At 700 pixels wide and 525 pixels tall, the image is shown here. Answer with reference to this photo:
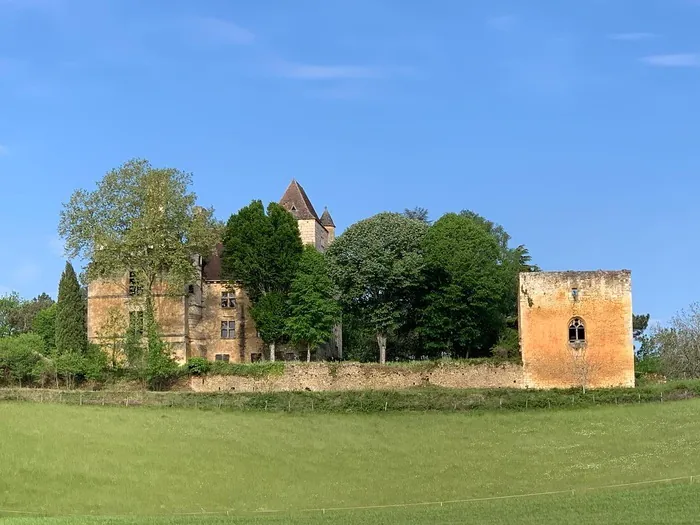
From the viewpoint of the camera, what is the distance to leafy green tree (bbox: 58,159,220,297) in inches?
2023

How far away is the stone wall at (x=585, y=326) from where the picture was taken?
47.1 metres

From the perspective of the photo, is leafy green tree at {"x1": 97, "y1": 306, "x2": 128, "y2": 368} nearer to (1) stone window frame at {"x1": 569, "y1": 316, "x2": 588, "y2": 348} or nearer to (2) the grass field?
(2) the grass field

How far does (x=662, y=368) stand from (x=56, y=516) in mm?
40899

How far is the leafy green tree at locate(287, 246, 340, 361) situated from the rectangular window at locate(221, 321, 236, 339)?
17.6 feet

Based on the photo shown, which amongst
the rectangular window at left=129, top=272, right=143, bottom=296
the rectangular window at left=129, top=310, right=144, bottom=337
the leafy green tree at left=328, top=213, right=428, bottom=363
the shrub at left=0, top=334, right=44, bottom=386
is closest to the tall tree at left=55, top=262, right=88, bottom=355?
the shrub at left=0, top=334, right=44, bottom=386

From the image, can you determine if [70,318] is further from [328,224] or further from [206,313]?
[328,224]

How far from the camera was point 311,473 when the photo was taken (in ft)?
103

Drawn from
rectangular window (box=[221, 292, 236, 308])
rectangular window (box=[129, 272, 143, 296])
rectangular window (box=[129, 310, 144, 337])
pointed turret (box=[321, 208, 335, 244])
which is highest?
pointed turret (box=[321, 208, 335, 244])

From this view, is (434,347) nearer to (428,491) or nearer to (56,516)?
(428,491)

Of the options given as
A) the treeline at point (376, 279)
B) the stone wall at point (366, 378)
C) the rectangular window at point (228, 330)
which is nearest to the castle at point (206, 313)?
the rectangular window at point (228, 330)

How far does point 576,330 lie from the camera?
47.5m

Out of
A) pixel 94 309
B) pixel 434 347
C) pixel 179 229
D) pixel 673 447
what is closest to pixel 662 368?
pixel 434 347

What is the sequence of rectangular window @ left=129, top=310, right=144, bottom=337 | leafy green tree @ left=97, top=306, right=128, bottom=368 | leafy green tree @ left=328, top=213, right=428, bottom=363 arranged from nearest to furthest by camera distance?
rectangular window @ left=129, top=310, right=144, bottom=337, leafy green tree @ left=97, top=306, right=128, bottom=368, leafy green tree @ left=328, top=213, right=428, bottom=363

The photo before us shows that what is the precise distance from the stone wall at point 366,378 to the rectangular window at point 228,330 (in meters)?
8.55
